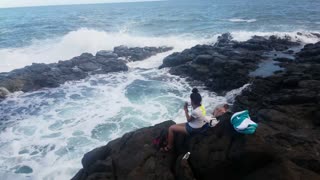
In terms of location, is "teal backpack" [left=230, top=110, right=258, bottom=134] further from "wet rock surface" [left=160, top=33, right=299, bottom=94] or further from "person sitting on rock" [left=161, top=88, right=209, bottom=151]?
"wet rock surface" [left=160, top=33, right=299, bottom=94]

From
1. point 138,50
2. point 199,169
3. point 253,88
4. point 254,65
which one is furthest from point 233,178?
point 138,50

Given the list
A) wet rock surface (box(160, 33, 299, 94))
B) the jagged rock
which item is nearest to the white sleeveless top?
the jagged rock

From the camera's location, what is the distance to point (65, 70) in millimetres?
22203

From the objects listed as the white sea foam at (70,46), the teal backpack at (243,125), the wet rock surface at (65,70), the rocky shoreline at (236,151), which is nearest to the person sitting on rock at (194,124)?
the rocky shoreline at (236,151)

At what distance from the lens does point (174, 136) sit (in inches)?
282

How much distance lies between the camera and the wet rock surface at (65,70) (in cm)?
1986

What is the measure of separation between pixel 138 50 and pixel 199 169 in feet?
73.1

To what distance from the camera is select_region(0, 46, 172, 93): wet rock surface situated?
19859mm

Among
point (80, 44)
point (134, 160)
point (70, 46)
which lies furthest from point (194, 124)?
point (80, 44)

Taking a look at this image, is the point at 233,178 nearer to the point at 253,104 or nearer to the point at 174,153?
the point at 174,153

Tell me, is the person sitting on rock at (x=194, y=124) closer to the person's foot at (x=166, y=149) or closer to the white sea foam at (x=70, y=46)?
the person's foot at (x=166, y=149)

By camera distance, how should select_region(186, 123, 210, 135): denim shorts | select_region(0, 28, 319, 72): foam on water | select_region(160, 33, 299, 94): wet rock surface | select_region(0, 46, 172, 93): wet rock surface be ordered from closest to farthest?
select_region(186, 123, 210, 135): denim shorts < select_region(160, 33, 299, 94): wet rock surface < select_region(0, 46, 172, 93): wet rock surface < select_region(0, 28, 319, 72): foam on water

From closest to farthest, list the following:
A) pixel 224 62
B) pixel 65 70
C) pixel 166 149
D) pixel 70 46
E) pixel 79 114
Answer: pixel 166 149 < pixel 79 114 < pixel 224 62 < pixel 65 70 < pixel 70 46

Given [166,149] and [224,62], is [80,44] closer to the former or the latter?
[224,62]
